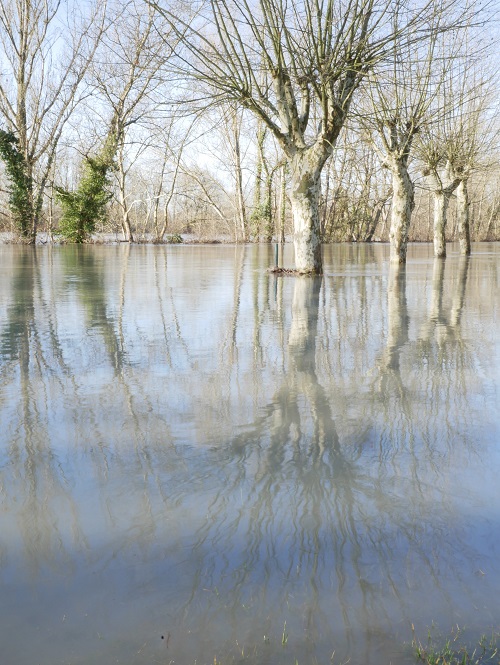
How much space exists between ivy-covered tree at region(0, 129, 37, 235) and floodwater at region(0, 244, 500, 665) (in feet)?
73.8

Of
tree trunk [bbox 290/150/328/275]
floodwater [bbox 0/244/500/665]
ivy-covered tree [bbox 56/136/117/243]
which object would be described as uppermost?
ivy-covered tree [bbox 56/136/117/243]

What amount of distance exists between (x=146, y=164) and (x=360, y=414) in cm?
3519

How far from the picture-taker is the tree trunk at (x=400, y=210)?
51.2 ft

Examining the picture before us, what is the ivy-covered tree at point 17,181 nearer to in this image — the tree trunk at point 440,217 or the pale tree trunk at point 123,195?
Answer: the pale tree trunk at point 123,195

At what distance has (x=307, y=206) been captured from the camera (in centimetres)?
1166

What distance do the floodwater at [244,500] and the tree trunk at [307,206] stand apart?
716 centimetres

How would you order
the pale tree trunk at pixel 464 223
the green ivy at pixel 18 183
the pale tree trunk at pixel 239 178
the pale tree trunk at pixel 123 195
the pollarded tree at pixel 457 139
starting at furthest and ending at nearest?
the pale tree trunk at pixel 239 178
the pale tree trunk at pixel 123 195
the green ivy at pixel 18 183
the pale tree trunk at pixel 464 223
the pollarded tree at pixel 457 139

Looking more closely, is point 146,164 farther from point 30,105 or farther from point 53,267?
point 53,267

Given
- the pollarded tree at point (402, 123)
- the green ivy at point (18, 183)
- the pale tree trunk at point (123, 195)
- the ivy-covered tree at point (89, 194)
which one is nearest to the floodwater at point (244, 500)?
the pollarded tree at point (402, 123)

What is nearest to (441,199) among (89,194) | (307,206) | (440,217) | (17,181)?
(440,217)

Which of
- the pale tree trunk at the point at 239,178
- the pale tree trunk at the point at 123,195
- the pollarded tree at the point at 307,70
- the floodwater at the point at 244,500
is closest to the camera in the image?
the floodwater at the point at 244,500

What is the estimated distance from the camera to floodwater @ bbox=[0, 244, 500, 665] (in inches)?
57.4

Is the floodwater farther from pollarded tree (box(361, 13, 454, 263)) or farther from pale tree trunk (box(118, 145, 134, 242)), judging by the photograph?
pale tree trunk (box(118, 145, 134, 242))

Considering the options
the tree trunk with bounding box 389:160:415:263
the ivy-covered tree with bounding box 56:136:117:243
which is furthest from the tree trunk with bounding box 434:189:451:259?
the ivy-covered tree with bounding box 56:136:117:243
